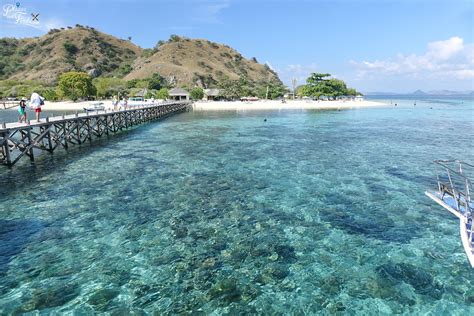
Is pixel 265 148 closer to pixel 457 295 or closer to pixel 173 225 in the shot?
pixel 173 225

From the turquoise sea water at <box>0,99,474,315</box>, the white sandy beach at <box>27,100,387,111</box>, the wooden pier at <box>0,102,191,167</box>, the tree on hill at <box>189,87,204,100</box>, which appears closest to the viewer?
the turquoise sea water at <box>0,99,474,315</box>

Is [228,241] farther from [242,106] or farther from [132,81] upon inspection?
[132,81]

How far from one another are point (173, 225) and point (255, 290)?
15.9 feet

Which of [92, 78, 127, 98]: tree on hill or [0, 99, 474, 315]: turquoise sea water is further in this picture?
[92, 78, 127, 98]: tree on hill

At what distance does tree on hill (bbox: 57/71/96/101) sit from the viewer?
333 feet

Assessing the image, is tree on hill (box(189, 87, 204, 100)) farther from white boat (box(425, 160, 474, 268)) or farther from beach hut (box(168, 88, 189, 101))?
white boat (box(425, 160, 474, 268))

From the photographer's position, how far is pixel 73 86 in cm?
10231

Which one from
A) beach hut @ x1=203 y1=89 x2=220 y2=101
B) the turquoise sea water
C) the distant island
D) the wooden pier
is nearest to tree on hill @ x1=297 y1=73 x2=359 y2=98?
the distant island

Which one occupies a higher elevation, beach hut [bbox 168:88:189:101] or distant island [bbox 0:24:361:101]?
distant island [bbox 0:24:361:101]

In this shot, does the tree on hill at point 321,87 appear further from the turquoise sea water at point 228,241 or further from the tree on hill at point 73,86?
the turquoise sea water at point 228,241

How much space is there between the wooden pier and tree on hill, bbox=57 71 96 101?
54.2 m

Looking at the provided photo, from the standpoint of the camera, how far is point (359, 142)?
32.2 m

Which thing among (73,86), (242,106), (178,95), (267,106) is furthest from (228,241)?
(73,86)

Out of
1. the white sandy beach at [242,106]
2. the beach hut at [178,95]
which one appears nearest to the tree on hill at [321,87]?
the white sandy beach at [242,106]
